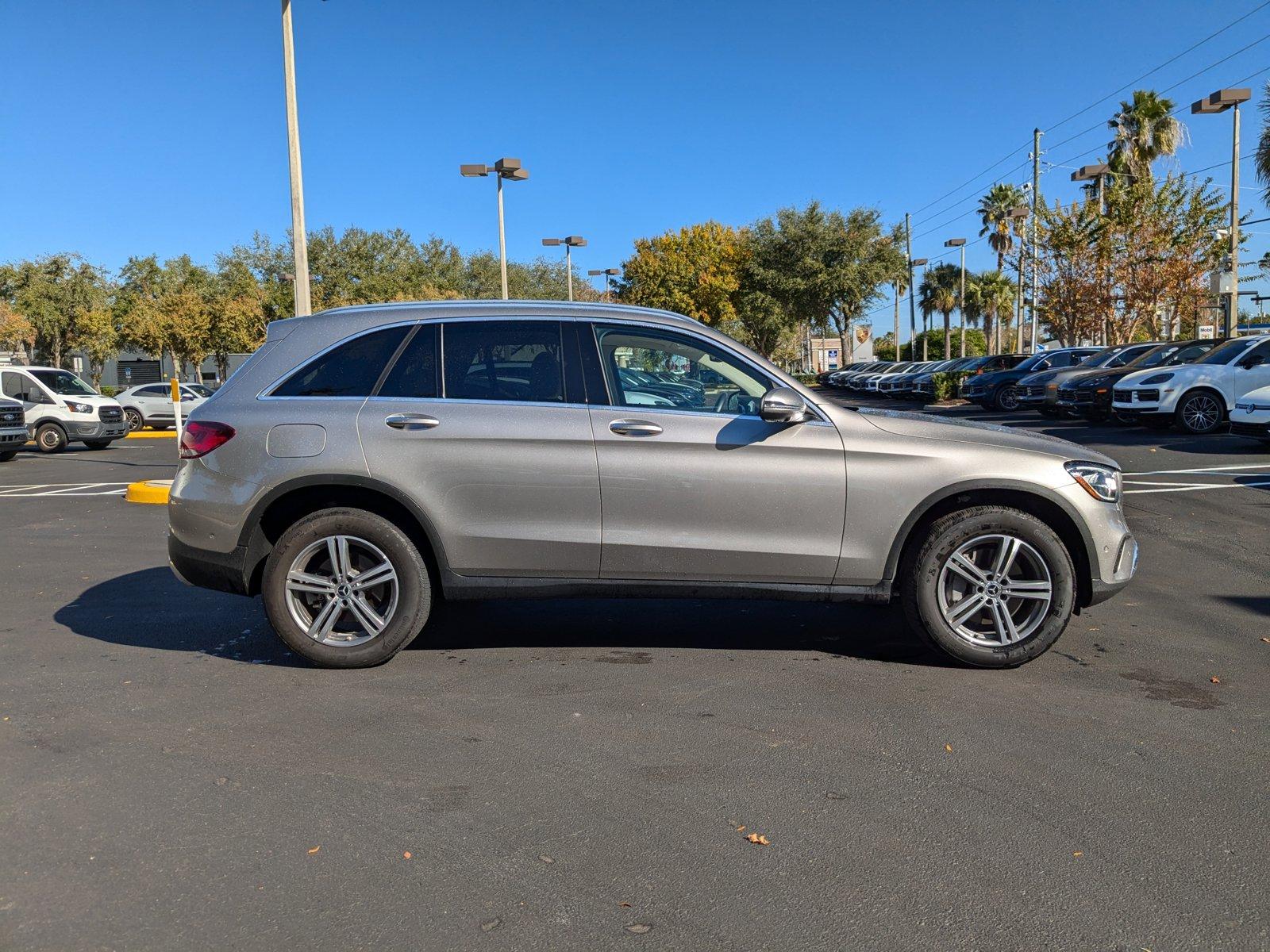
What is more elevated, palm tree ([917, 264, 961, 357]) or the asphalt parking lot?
palm tree ([917, 264, 961, 357])

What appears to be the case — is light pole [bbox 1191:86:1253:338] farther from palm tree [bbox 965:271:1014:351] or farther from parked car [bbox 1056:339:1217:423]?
palm tree [bbox 965:271:1014:351]

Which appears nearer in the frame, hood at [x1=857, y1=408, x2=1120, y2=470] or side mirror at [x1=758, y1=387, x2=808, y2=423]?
side mirror at [x1=758, y1=387, x2=808, y2=423]

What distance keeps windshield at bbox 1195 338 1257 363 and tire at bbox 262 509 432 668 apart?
16855 millimetres

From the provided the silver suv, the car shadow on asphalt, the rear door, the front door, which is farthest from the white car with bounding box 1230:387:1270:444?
the rear door

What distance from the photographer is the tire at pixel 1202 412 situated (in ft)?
58.0

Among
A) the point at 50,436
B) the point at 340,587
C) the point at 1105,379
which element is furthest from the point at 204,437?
the point at 1105,379

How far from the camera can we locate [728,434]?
510 cm

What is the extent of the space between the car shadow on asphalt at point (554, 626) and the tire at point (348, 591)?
282mm

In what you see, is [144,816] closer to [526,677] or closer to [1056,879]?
[526,677]

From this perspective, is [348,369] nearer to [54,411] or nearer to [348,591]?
[348,591]

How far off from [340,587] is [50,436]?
63.0ft

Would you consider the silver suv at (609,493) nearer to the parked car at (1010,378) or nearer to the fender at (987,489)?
the fender at (987,489)

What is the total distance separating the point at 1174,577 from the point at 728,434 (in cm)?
414

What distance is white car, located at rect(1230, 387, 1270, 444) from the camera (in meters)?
14.2
